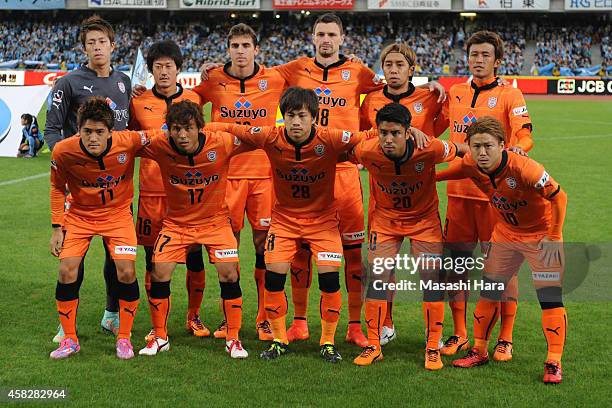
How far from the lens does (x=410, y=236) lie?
5.39 metres

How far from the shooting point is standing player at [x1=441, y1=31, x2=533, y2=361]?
5555 millimetres

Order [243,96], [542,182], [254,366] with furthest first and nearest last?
[243,96]
[254,366]
[542,182]

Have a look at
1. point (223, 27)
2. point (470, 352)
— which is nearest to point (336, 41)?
point (470, 352)

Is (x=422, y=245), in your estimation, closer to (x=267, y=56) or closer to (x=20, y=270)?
(x=20, y=270)

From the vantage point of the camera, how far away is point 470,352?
5.33 meters

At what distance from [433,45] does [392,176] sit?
43.8m

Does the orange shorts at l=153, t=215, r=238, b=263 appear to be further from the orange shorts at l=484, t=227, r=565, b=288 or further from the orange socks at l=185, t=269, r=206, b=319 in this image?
the orange shorts at l=484, t=227, r=565, b=288

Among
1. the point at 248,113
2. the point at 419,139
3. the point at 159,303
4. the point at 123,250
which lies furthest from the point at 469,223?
the point at 123,250

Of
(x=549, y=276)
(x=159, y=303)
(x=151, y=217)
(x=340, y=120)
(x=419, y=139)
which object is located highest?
(x=340, y=120)

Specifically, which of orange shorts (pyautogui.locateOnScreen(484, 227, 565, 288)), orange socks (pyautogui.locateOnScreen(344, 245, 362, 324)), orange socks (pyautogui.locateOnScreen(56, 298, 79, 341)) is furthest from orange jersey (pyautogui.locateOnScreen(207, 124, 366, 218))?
orange socks (pyautogui.locateOnScreen(56, 298, 79, 341))

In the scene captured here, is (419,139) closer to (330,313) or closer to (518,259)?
(518,259)

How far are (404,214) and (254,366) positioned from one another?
1505 millimetres

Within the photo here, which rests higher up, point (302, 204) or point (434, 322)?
point (302, 204)

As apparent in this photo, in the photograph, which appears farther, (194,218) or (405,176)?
(194,218)
